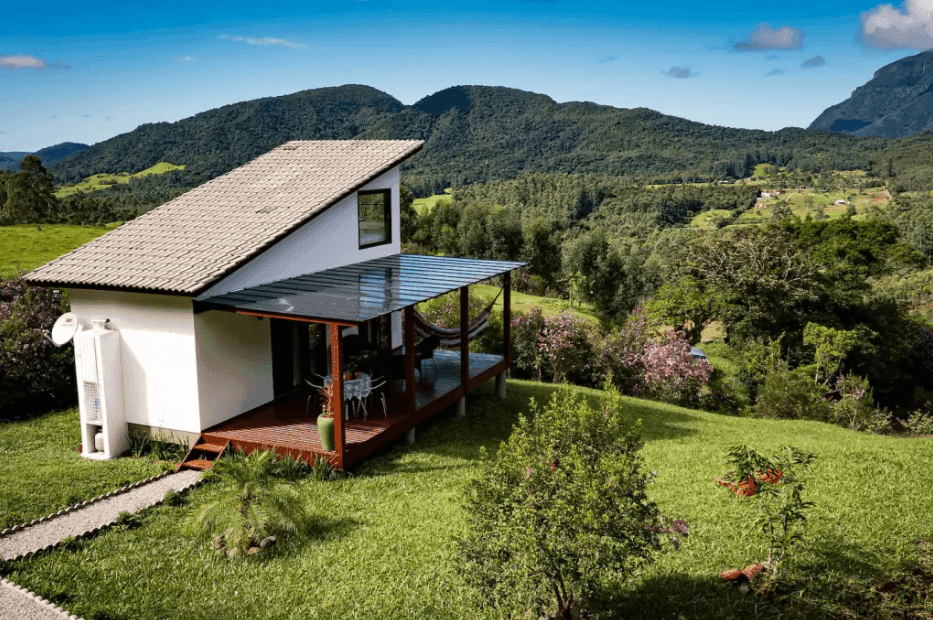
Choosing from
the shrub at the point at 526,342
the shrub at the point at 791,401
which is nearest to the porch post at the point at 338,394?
the shrub at the point at 526,342

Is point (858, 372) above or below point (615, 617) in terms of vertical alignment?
below

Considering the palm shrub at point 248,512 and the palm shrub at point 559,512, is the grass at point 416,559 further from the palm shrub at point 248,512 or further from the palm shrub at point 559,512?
the palm shrub at point 559,512

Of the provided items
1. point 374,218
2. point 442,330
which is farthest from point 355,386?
point 374,218

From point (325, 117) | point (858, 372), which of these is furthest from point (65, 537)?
point (325, 117)

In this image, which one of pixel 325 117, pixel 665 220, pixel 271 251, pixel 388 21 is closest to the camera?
pixel 271 251

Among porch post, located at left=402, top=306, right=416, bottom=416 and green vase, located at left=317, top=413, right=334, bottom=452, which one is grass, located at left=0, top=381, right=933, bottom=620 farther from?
porch post, located at left=402, top=306, right=416, bottom=416

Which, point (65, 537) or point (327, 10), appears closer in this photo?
point (65, 537)

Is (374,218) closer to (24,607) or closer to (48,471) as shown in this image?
(48,471)

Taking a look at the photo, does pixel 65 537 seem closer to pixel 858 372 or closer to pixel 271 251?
pixel 271 251
